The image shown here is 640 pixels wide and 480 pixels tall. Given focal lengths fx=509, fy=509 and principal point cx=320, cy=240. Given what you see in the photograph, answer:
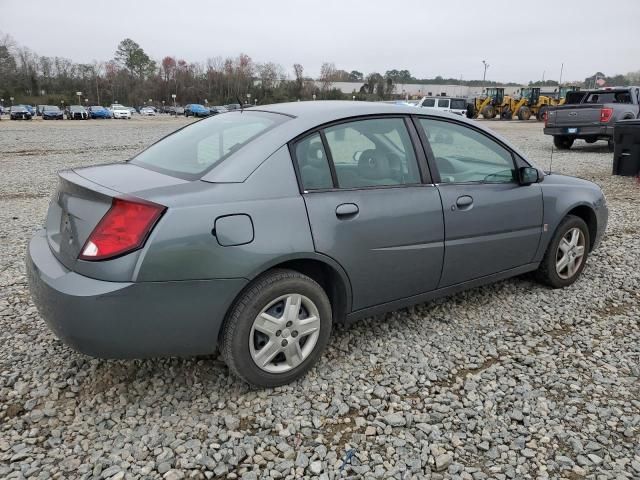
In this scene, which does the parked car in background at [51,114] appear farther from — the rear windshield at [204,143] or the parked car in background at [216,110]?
the rear windshield at [204,143]

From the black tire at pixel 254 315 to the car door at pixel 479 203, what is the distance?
1146 millimetres

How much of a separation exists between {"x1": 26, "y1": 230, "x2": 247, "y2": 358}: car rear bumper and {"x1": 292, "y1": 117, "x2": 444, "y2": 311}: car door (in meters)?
0.68

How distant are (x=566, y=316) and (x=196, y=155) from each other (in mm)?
2988

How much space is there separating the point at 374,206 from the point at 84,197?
159cm

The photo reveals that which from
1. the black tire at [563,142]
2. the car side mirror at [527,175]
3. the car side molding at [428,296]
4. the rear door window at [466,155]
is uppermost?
the rear door window at [466,155]

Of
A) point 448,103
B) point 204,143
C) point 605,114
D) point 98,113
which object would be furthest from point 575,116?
point 98,113

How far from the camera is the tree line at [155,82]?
89.1 m

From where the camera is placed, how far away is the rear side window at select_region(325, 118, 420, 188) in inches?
120

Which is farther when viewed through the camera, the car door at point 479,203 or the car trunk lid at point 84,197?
the car door at point 479,203

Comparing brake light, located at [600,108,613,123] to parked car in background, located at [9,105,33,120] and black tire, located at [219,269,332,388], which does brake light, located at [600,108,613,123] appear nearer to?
black tire, located at [219,269,332,388]

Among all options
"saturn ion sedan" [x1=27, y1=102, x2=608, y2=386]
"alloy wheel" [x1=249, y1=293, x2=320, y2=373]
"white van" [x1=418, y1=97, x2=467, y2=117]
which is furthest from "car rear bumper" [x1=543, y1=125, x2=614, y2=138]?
"white van" [x1=418, y1=97, x2=467, y2=117]

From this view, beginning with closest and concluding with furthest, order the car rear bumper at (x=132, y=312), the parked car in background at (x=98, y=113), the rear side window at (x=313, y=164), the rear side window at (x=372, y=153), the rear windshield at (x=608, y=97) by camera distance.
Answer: the car rear bumper at (x=132, y=312) → the rear side window at (x=313, y=164) → the rear side window at (x=372, y=153) → the rear windshield at (x=608, y=97) → the parked car in background at (x=98, y=113)

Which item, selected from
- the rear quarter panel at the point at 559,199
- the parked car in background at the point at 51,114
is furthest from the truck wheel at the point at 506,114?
the parked car in background at the point at 51,114

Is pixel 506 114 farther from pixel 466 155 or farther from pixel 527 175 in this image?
pixel 466 155
